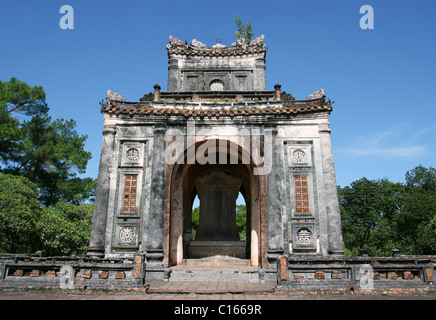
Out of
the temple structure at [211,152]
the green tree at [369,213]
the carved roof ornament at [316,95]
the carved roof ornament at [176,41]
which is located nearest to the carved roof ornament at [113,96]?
the temple structure at [211,152]

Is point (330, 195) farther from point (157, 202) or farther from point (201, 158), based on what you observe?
point (157, 202)

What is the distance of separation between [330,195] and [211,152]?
718cm

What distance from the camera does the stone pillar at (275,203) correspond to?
13.9m

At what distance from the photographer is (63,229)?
22938 millimetres

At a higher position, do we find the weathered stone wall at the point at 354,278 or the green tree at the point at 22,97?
the green tree at the point at 22,97

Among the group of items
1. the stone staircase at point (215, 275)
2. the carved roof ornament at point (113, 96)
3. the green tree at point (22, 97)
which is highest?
the green tree at point (22, 97)

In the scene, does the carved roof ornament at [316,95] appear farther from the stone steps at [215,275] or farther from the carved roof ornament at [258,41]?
the stone steps at [215,275]

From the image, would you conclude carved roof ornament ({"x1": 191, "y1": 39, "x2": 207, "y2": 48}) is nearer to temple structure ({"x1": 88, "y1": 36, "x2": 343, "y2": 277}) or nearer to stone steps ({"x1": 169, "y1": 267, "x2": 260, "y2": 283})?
temple structure ({"x1": 88, "y1": 36, "x2": 343, "y2": 277})

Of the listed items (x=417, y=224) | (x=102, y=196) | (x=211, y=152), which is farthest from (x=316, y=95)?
(x=417, y=224)

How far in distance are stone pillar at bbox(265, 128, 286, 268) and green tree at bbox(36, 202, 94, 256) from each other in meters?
16.3

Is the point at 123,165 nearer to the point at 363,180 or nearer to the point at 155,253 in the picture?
the point at 155,253

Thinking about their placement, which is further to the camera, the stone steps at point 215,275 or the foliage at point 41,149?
the foliage at point 41,149

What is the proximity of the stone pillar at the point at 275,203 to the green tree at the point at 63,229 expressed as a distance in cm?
1633

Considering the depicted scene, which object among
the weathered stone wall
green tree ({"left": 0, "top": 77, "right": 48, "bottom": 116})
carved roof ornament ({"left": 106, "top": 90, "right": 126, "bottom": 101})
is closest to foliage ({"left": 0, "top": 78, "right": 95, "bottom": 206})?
green tree ({"left": 0, "top": 77, "right": 48, "bottom": 116})
